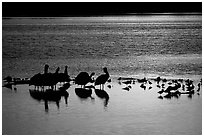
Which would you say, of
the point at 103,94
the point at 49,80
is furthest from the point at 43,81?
the point at 103,94

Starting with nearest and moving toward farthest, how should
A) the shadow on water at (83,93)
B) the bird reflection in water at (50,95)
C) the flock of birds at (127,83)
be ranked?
1. the bird reflection in water at (50,95)
2. the shadow on water at (83,93)
3. the flock of birds at (127,83)

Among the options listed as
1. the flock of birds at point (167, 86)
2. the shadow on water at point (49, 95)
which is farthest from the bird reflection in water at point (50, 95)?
the flock of birds at point (167, 86)

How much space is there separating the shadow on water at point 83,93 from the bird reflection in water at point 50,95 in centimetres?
14

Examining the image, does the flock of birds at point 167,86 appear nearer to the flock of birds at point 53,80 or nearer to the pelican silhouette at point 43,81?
the flock of birds at point 53,80

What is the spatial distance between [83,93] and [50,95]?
16.8 inches

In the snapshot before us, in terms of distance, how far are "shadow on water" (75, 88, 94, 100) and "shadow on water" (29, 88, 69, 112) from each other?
14 centimetres

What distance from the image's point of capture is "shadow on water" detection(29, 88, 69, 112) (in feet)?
21.4

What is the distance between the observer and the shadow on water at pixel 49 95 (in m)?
6.51

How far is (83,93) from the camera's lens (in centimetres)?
701

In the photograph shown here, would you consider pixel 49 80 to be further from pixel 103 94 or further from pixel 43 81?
pixel 103 94

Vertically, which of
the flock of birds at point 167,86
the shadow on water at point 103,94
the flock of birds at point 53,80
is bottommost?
the shadow on water at point 103,94

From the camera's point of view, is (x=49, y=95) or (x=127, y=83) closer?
(x=49, y=95)

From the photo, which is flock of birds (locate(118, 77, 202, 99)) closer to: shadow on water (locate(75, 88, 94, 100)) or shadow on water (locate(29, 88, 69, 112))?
shadow on water (locate(75, 88, 94, 100))

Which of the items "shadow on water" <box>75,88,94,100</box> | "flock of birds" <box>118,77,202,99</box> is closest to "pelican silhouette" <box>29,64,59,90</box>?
"shadow on water" <box>75,88,94,100</box>
